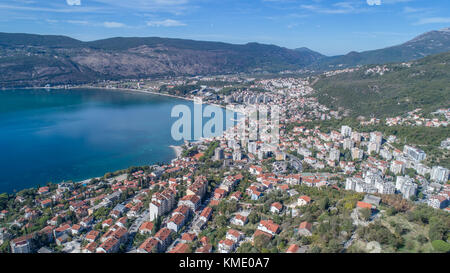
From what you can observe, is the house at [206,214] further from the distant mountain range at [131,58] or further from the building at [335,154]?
the distant mountain range at [131,58]

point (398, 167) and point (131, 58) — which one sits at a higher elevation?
point (131, 58)

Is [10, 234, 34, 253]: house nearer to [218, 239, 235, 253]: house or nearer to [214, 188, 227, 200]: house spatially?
[218, 239, 235, 253]: house

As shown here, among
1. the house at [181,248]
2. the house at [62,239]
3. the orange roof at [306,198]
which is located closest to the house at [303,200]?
the orange roof at [306,198]

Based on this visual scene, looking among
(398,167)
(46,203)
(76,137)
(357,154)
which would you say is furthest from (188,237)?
(76,137)

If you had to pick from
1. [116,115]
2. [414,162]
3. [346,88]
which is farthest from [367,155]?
[116,115]

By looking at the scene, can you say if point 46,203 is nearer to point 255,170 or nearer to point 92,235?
point 92,235
